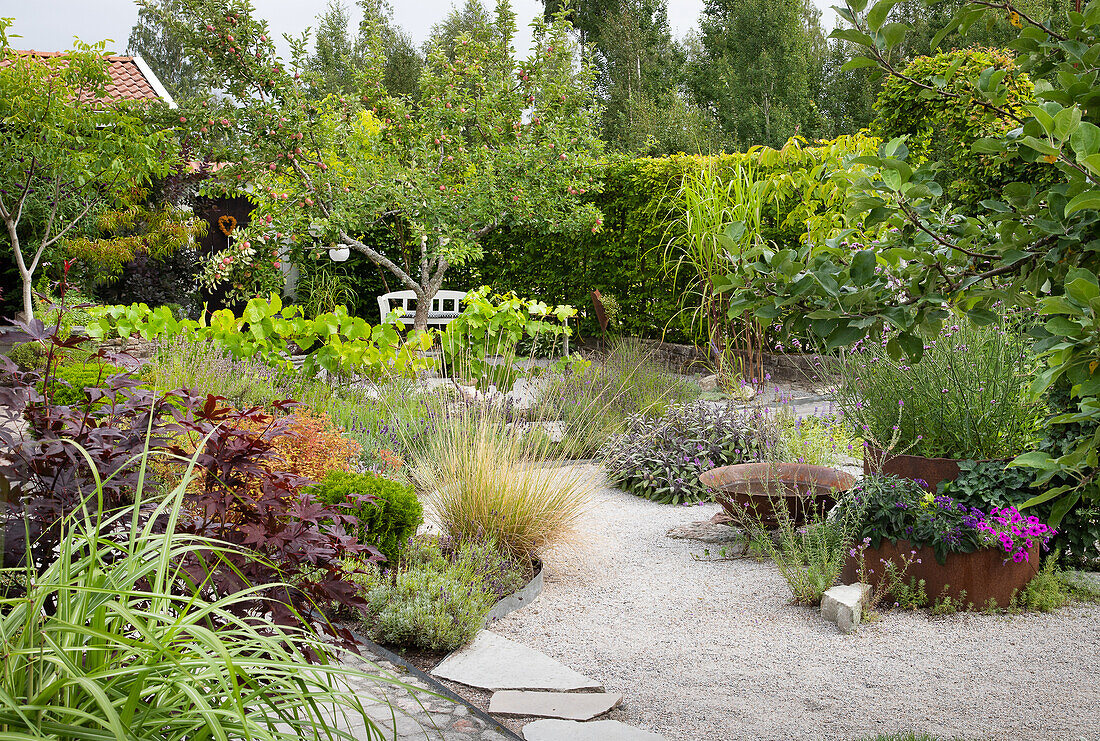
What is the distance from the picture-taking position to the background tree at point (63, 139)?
8.89 meters

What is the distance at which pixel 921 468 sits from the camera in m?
3.45

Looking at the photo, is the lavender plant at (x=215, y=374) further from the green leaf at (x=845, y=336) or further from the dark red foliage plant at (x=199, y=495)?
the green leaf at (x=845, y=336)

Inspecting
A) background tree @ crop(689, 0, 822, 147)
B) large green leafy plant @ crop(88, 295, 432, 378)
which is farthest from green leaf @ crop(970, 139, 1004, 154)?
background tree @ crop(689, 0, 822, 147)

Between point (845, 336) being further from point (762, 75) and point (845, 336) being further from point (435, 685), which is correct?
point (762, 75)

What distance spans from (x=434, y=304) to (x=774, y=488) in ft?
24.7

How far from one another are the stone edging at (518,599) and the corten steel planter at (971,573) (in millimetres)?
1414

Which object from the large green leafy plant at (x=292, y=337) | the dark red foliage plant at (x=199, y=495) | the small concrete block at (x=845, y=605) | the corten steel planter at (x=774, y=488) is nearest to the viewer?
the dark red foliage plant at (x=199, y=495)

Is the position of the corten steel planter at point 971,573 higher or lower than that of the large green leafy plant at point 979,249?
lower

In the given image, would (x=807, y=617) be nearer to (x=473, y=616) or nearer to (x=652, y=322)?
(x=473, y=616)

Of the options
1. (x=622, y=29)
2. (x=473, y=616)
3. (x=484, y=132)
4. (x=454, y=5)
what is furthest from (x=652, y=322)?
(x=454, y=5)

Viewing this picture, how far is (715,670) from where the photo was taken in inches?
108

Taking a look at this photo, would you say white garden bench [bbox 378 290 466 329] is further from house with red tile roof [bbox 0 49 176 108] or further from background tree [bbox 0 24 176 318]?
house with red tile roof [bbox 0 49 176 108]

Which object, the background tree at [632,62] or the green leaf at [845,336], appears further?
the background tree at [632,62]

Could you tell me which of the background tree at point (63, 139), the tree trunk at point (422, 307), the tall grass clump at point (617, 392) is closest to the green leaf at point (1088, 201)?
the tall grass clump at point (617, 392)
